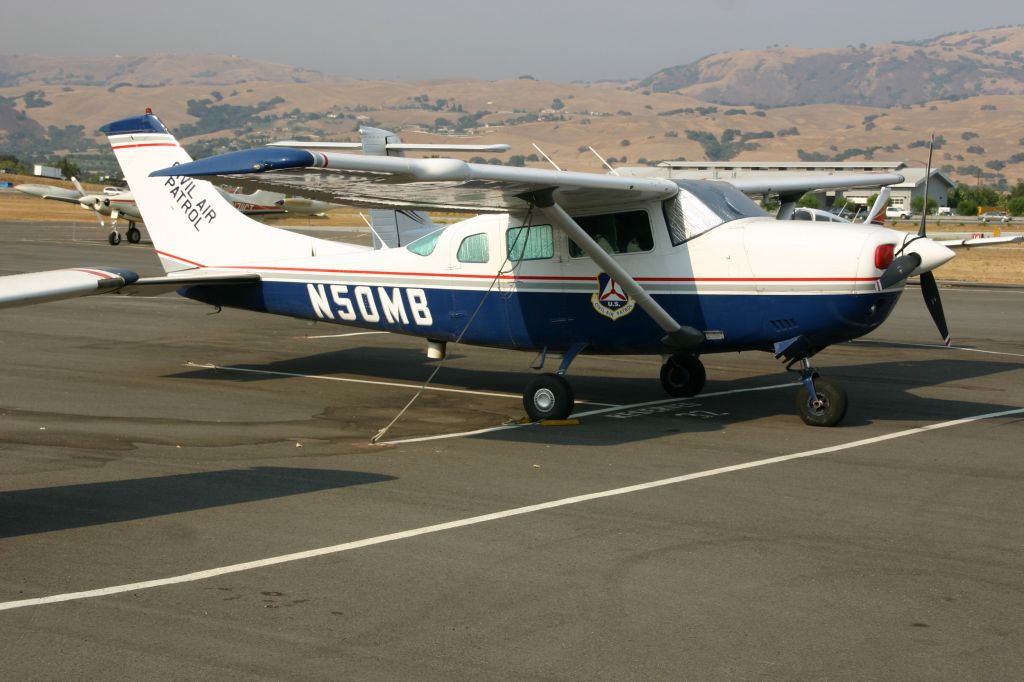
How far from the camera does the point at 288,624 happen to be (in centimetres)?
562

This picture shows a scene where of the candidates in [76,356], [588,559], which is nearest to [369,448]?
[588,559]

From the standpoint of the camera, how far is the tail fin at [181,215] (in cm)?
1443

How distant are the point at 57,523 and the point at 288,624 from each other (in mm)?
2612

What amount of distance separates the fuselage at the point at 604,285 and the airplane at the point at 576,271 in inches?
0.6

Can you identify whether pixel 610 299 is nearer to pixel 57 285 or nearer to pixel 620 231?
pixel 620 231

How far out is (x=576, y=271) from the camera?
1192cm

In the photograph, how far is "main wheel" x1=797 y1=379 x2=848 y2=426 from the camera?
36.9 feet

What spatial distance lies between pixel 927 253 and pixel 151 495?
717cm

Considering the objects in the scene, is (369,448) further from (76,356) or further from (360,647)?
(76,356)

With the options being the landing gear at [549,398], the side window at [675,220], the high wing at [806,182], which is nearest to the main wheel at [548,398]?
the landing gear at [549,398]

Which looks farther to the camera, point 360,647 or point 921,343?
point 921,343

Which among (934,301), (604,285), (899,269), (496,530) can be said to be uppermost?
(899,269)

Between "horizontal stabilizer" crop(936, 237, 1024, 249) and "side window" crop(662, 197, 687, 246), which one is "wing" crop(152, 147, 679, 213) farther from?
"horizontal stabilizer" crop(936, 237, 1024, 249)

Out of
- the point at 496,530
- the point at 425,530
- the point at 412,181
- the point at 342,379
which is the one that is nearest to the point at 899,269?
the point at 412,181
